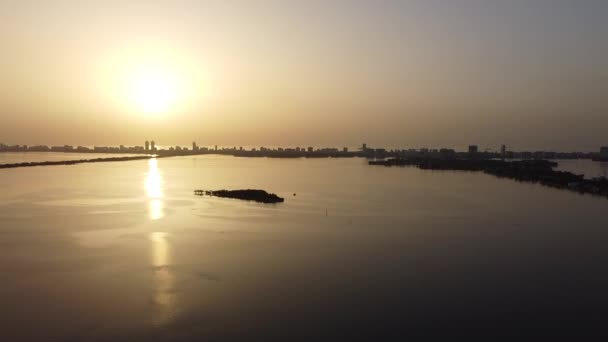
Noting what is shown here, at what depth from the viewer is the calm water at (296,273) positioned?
7684 millimetres

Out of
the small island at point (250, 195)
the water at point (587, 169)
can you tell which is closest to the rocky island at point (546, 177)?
the water at point (587, 169)

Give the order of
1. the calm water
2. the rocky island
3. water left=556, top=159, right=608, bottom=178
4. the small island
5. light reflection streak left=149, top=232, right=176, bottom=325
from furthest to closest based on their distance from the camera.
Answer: water left=556, top=159, right=608, bottom=178
the rocky island
the small island
light reflection streak left=149, top=232, right=176, bottom=325
the calm water

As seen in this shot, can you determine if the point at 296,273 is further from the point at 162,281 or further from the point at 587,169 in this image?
the point at 587,169

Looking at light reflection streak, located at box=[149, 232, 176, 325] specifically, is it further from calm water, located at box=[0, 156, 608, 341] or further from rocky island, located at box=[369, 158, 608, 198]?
rocky island, located at box=[369, 158, 608, 198]

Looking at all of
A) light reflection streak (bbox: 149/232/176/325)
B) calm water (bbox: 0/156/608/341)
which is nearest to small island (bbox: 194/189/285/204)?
calm water (bbox: 0/156/608/341)

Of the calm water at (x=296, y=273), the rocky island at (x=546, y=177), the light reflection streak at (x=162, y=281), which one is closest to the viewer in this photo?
the calm water at (x=296, y=273)

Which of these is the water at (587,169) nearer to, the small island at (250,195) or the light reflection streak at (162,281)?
the small island at (250,195)

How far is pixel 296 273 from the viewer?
414 inches

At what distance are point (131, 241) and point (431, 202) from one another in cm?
1546

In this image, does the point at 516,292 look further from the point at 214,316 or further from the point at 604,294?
the point at 214,316

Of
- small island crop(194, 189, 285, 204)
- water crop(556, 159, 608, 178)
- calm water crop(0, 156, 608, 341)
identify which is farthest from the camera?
water crop(556, 159, 608, 178)

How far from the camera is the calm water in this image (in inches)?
303

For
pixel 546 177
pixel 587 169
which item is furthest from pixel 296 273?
pixel 587 169

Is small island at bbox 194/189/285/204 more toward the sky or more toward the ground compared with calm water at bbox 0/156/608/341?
more toward the sky
